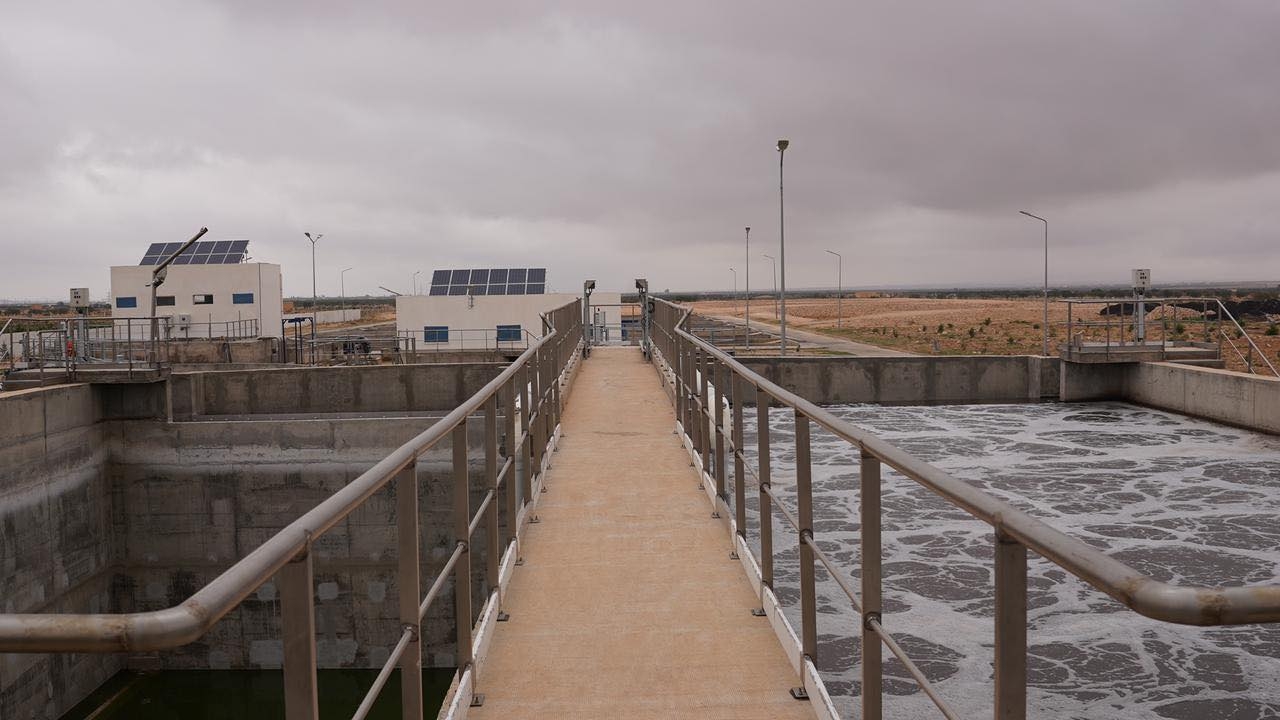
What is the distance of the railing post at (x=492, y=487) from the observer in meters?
4.91

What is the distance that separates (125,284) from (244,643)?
35.7m

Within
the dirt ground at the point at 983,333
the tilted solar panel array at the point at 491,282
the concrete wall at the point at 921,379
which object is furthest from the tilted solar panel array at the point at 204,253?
the dirt ground at the point at 983,333

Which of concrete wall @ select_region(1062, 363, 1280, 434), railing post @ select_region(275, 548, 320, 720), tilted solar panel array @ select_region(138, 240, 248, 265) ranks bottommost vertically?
concrete wall @ select_region(1062, 363, 1280, 434)

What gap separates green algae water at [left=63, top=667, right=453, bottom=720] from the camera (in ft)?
51.2

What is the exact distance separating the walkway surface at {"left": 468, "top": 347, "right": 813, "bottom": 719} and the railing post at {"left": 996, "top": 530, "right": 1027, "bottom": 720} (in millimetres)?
2067

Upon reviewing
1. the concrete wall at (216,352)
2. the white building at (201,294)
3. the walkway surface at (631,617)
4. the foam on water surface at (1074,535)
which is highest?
the white building at (201,294)

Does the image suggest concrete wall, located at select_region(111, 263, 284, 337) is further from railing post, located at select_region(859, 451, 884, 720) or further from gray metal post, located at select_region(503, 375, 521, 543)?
railing post, located at select_region(859, 451, 884, 720)

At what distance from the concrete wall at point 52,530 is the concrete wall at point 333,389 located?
4.71 m

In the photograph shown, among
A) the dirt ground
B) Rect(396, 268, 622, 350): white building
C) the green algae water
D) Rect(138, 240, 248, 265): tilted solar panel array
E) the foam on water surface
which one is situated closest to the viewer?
the foam on water surface

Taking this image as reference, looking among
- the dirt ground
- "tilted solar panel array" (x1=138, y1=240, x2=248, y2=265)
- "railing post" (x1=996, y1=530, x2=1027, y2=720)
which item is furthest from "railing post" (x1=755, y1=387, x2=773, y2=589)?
"tilted solar panel array" (x1=138, y1=240, x2=248, y2=265)

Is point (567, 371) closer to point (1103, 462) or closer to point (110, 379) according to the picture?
point (110, 379)

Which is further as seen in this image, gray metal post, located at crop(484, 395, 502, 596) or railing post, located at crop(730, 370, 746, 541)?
railing post, located at crop(730, 370, 746, 541)

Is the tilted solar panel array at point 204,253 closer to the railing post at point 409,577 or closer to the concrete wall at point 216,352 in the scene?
the concrete wall at point 216,352

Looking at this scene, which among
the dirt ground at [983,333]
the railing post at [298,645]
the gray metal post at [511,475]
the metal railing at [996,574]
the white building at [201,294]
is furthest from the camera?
the white building at [201,294]
